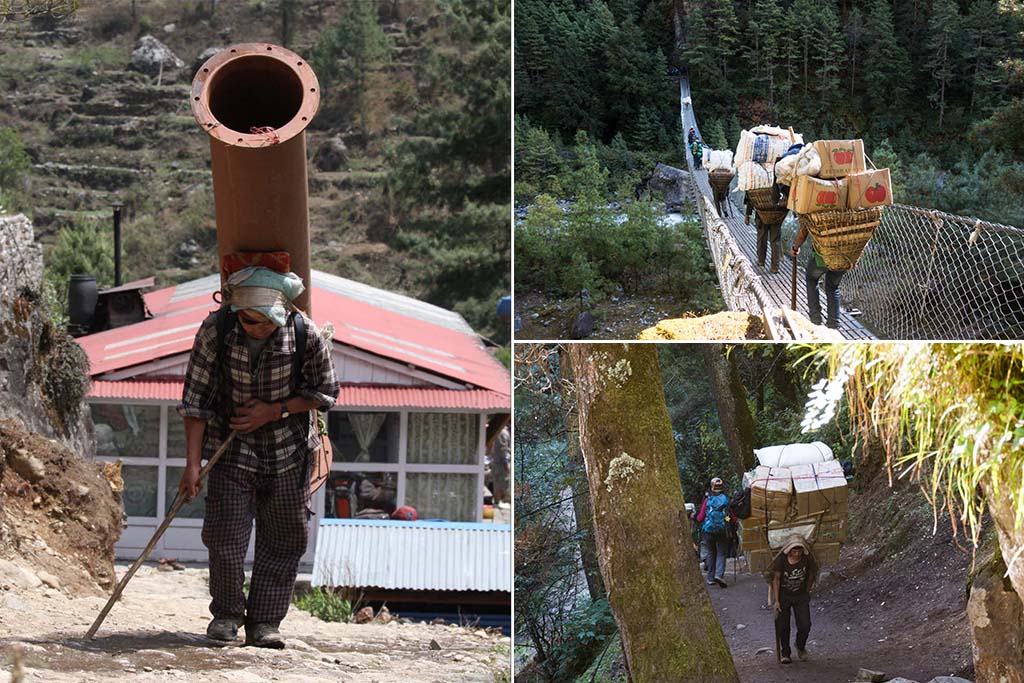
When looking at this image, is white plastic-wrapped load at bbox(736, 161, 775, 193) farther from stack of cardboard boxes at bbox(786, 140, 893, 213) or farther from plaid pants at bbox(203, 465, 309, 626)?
plaid pants at bbox(203, 465, 309, 626)

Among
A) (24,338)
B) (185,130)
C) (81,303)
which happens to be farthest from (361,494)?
(185,130)

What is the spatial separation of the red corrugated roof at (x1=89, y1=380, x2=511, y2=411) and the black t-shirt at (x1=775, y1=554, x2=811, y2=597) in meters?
6.20

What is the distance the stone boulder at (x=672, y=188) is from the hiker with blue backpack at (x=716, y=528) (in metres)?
0.76

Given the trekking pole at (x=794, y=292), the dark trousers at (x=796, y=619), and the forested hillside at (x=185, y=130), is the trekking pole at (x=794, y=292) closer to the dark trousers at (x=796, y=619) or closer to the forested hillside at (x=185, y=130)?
the dark trousers at (x=796, y=619)

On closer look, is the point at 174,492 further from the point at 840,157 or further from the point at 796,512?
the point at 840,157

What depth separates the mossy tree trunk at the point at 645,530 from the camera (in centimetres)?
357

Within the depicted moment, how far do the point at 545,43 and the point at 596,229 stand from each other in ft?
1.61

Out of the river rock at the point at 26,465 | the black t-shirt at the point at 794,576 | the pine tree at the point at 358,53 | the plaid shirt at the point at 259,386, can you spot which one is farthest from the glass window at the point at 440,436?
the pine tree at the point at 358,53

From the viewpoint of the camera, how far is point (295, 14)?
38312 mm

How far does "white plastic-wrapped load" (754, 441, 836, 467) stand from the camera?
348 cm

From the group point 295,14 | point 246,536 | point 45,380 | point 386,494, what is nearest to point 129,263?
point 295,14

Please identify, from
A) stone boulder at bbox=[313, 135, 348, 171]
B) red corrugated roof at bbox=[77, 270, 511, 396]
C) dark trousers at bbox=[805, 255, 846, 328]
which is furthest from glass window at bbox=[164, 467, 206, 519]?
stone boulder at bbox=[313, 135, 348, 171]

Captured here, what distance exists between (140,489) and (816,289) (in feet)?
25.3

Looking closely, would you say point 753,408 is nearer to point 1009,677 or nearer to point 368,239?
point 1009,677
